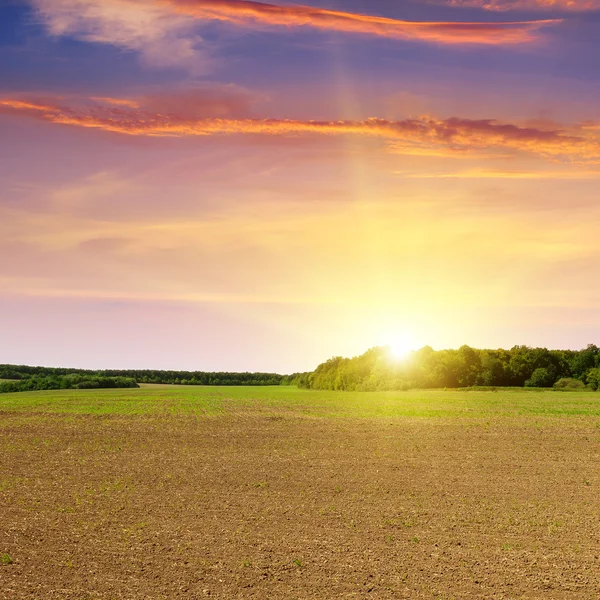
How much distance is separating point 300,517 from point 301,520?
15.5 inches

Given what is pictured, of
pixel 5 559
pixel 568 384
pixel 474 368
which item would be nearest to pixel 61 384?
pixel 474 368

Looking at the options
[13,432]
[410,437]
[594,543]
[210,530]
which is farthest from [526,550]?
[13,432]

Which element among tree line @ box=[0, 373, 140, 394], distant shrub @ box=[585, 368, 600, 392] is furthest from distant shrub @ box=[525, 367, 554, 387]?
tree line @ box=[0, 373, 140, 394]

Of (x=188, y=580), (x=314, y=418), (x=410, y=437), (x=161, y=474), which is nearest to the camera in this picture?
(x=188, y=580)

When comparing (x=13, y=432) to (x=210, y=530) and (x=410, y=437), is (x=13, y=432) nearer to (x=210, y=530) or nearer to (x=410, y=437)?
(x=410, y=437)

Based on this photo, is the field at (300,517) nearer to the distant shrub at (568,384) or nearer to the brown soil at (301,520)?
the brown soil at (301,520)

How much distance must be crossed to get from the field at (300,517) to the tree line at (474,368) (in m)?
94.1

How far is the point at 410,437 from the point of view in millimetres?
42531

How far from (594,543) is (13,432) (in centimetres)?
4011

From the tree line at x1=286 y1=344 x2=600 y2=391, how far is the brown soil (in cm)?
9698

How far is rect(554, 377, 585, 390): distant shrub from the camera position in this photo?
126 meters

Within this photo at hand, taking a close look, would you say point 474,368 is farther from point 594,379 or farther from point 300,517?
point 300,517

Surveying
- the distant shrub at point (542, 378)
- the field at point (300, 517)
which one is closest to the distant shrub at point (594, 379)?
the distant shrub at point (542, 378)

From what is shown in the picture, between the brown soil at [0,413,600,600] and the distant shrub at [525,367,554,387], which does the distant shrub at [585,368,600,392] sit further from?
the brown soil at [0,413,600,600]
